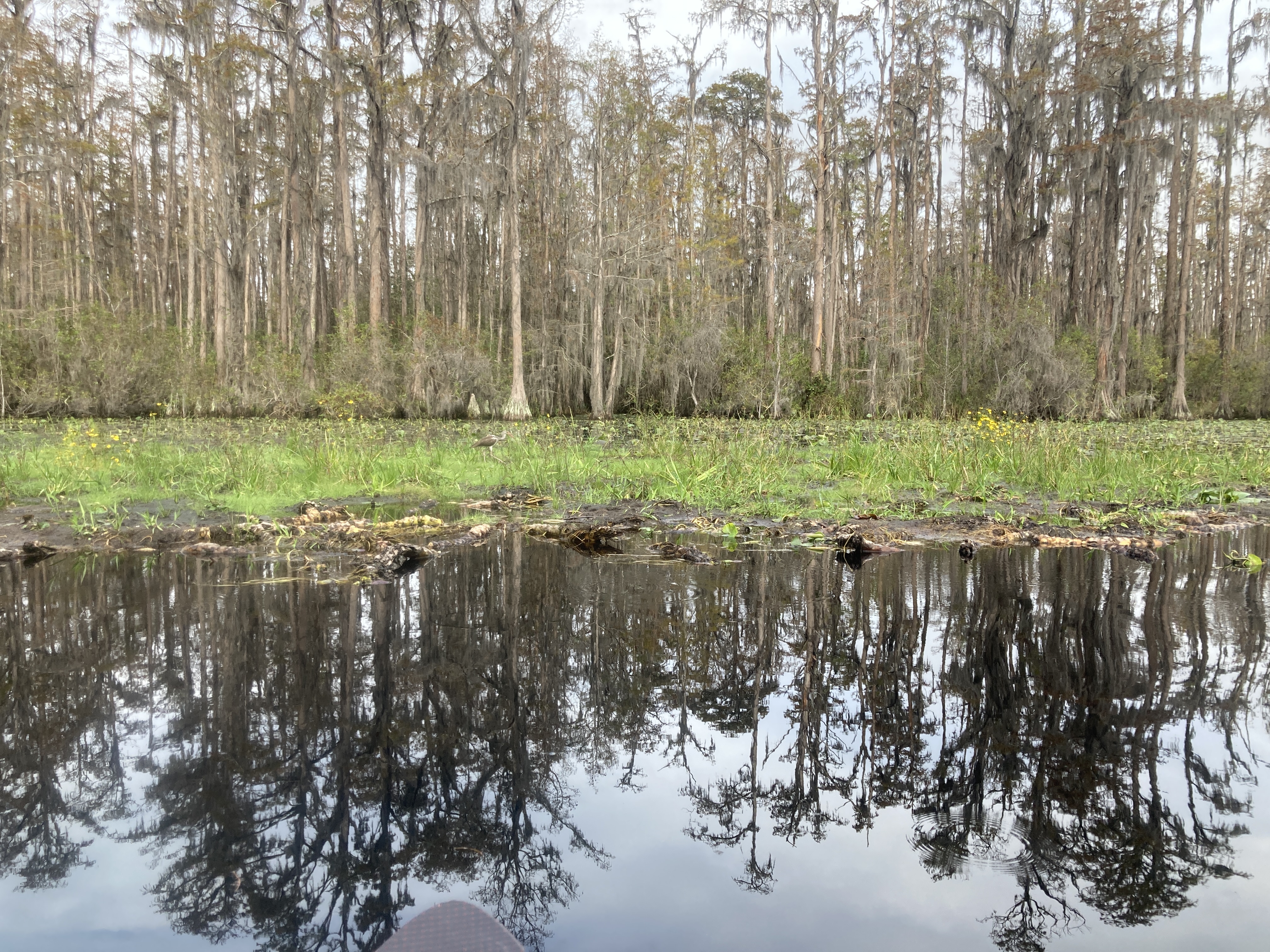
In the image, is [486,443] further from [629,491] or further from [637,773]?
[637,773]

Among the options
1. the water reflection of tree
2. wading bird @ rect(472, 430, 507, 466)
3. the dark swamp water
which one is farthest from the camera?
wading bird @ rect(472, 430, 507, 466)

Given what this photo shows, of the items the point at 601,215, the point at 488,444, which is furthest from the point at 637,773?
the point at 601,215

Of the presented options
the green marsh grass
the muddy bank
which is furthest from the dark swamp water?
the green marsh grass

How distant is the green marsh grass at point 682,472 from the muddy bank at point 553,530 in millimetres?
346

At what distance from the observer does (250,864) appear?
1.97 m

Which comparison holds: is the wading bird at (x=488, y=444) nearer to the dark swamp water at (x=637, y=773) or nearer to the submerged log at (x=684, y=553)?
the submerged log at (x=684, y=553)

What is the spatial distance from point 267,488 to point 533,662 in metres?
5.78

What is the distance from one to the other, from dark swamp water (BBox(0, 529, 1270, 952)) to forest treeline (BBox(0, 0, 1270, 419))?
19.3 metres

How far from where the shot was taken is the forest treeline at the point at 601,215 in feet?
74.2

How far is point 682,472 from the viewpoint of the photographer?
8.80 meters

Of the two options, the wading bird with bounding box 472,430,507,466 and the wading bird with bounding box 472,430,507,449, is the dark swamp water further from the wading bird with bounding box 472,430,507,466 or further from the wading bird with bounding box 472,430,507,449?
the wading bird with bounding box 472,430,507,449

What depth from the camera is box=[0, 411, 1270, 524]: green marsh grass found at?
25.9ft

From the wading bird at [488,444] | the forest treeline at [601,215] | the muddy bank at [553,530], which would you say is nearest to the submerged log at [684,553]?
the muddy bank at [553,530]

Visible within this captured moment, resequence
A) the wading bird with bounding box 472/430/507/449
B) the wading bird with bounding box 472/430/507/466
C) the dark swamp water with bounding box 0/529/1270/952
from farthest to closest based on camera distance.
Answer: the wading bird with bounding box 472/430/507/449, the wading bird with bounding box 472/430/507/466, the dark swamp water with bounding box 0/529/1270/952
